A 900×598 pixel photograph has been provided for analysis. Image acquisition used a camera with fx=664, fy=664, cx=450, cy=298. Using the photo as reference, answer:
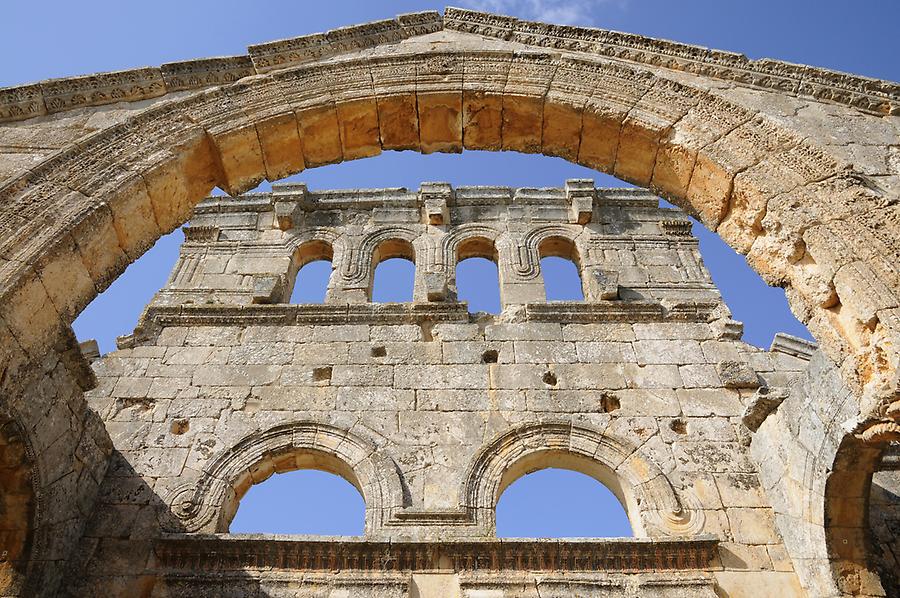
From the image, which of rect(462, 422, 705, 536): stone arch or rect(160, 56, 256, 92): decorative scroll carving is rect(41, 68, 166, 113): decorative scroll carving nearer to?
rect(160, 56, 256, 92): decorative scroll carving

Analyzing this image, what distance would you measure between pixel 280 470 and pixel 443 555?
222cm

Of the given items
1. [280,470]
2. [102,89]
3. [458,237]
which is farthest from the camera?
[458,237]

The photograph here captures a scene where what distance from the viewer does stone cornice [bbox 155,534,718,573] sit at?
600 centimetres

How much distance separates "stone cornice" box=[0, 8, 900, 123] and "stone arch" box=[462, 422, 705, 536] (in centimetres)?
379

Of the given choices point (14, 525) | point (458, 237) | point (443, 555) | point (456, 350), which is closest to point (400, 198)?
point (458, 237)

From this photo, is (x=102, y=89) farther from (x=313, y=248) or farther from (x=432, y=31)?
(x=313, y=248)

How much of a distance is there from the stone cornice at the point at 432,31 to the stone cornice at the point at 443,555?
154 inches

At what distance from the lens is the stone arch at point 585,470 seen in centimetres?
638

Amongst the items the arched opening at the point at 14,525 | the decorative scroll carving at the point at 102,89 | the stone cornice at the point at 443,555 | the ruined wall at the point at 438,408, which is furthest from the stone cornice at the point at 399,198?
the arched opening at the point at 14,525

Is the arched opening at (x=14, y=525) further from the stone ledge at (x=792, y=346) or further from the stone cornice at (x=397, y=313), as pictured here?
the stone ledge at (x=792, y=346)

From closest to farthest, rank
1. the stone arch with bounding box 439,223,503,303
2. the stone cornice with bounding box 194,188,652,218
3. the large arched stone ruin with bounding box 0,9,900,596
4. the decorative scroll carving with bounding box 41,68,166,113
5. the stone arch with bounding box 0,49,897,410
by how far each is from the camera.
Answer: the stone arch with bounding box 0,49,897,410
the large arched stone ruin with bounding box 0,9,900,596
the decorative scroll carving with bounding box 41,68,166,113
the stone arch with bounding box 439,223,503,303
the stone cornice with bounding box 194,188,652,218

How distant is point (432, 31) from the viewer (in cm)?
603

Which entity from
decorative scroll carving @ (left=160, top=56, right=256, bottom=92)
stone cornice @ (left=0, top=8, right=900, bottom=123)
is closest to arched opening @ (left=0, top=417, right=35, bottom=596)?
stone cornice @ (left=0, top=8, right=900, bottom=123)

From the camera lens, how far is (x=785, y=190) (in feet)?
13.5
